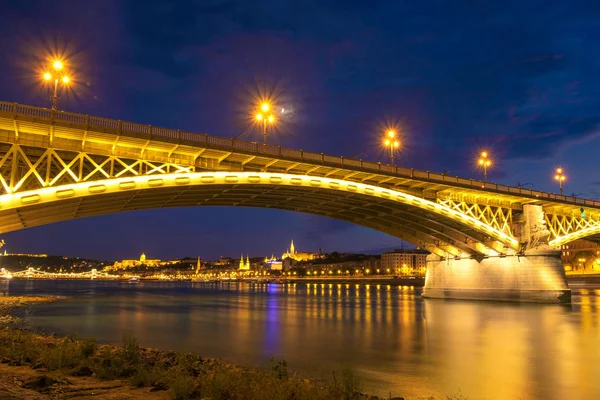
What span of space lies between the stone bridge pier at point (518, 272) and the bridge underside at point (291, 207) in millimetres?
1830

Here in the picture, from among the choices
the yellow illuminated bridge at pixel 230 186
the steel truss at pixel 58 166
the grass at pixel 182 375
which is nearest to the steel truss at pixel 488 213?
the yellow illuminated bridge at pixel 230 186

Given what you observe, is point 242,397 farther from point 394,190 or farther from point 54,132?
point 394,190

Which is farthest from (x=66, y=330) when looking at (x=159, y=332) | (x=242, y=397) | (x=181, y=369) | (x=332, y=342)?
(x=242, y=397)

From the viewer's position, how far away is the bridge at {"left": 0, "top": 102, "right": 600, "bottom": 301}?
25922mm

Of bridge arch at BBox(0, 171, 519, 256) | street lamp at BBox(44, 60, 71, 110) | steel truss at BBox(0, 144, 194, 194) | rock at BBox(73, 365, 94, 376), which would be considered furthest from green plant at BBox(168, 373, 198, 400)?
street lamp at BBox(44, 60, 71, 110)

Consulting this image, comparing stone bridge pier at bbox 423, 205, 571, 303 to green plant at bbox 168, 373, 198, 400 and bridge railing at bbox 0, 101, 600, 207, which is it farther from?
green plant at bbox 168, 373, 198, 400

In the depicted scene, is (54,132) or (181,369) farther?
(54,132)

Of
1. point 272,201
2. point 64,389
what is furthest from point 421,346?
point 272,201

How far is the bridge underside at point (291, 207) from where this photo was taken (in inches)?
1250

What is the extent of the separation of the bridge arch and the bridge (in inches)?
4.0

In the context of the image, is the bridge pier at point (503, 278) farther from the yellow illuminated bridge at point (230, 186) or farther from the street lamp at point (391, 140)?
the street lamp at point (391, 140)

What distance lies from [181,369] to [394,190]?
3052 cm

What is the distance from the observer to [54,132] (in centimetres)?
2564

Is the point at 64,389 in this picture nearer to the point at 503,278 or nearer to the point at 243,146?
the point at 243,146
